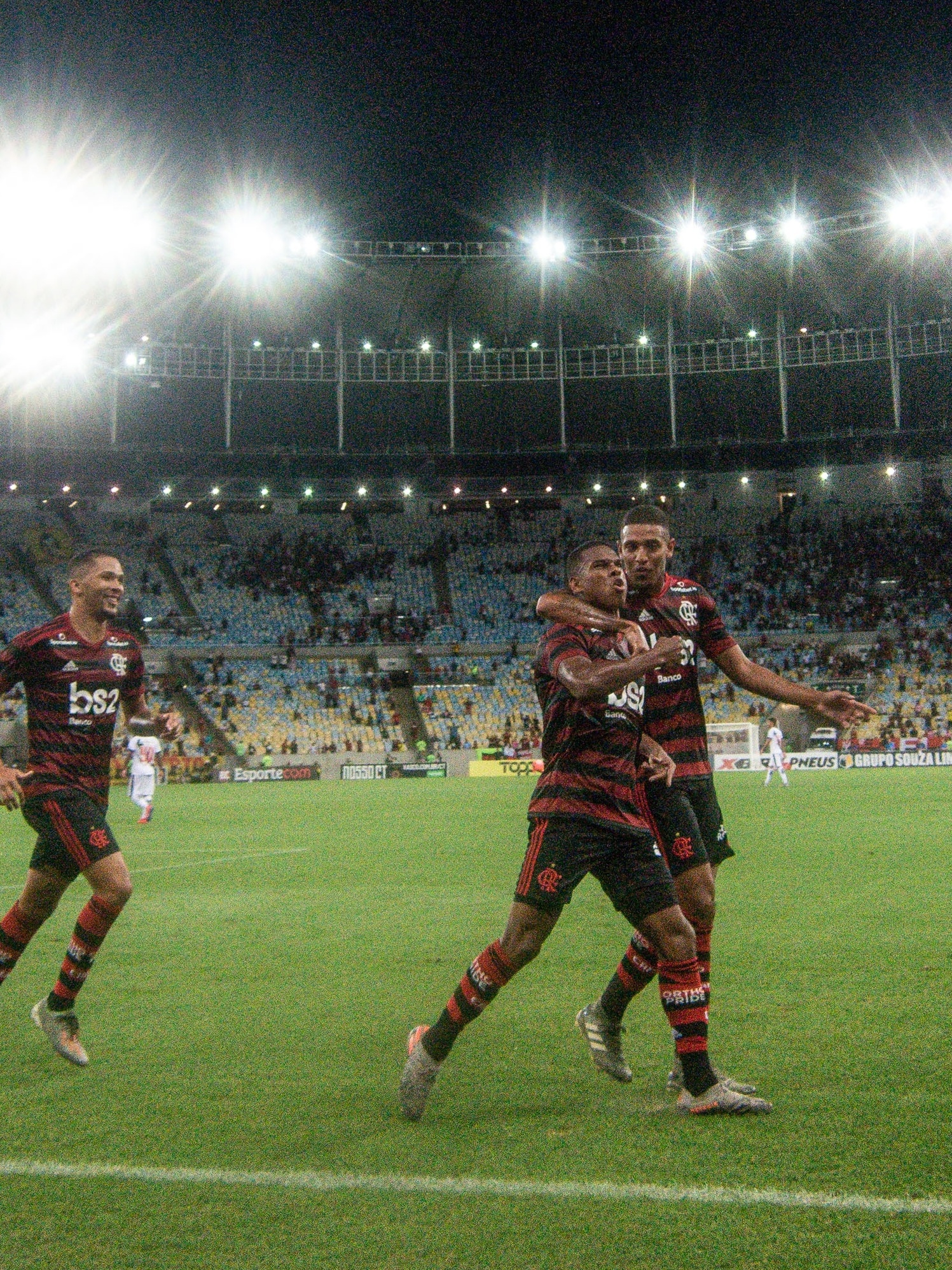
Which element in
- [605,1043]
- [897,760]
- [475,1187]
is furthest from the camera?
[897,760]

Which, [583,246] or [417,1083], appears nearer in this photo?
[417,1083]

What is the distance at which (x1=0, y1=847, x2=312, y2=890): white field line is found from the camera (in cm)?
1425

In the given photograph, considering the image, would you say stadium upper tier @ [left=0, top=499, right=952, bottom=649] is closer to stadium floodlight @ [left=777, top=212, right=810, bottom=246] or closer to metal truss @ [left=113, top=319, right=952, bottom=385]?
metal truss @ [left=113, top=319, right=952, bottom=385]

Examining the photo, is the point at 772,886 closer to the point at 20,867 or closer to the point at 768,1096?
the point at 768,1096

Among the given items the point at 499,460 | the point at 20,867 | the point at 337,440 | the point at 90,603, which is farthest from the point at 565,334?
the point at 90,603

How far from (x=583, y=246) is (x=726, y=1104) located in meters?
51.6

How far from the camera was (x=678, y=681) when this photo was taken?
19.3 feet

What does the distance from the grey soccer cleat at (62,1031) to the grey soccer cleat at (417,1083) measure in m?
2.00

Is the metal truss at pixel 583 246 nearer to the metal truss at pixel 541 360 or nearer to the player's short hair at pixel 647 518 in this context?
the metal truss at pixel 541 360

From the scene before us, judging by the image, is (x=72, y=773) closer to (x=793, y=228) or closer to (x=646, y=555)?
(x=646, y=555)

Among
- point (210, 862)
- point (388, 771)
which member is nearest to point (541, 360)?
point (388, 771)

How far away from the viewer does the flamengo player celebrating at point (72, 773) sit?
631 centimetres

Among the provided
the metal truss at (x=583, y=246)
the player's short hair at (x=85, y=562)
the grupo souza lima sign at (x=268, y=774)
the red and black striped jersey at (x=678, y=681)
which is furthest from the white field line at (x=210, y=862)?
the metal truss at (x=583, y=246)

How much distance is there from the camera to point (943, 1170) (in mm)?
4062
